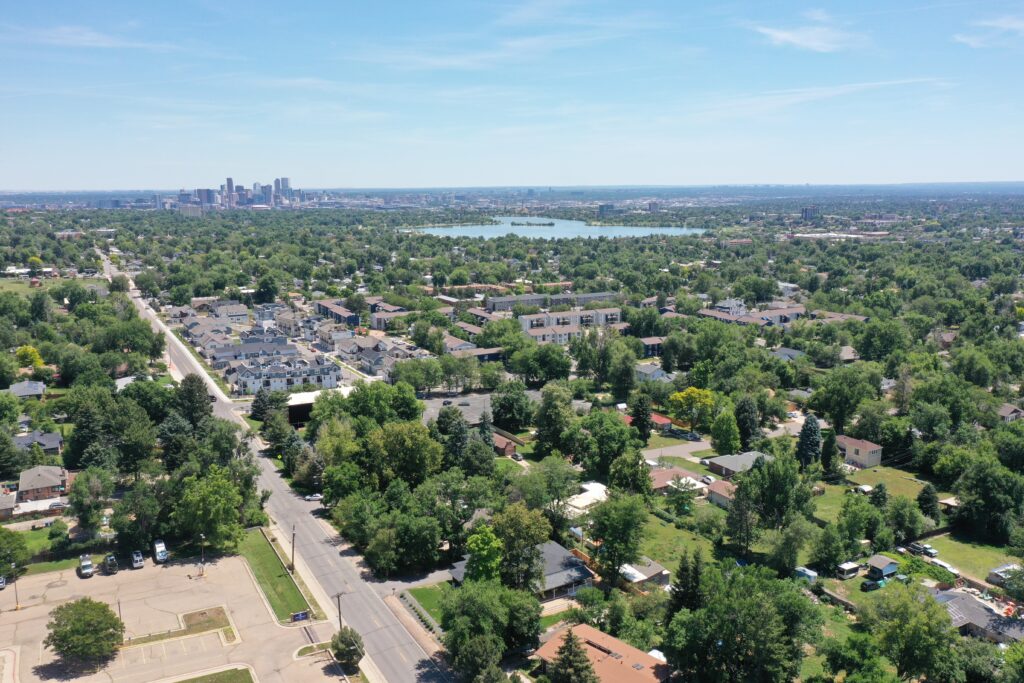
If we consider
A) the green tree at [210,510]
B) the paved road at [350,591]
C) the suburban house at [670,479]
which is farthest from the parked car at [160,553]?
the suburban house at [670,479]

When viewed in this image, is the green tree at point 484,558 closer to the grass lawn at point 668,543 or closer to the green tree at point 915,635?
the grass lawn at point 668,543

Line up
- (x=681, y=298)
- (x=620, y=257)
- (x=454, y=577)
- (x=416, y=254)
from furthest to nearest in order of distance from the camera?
(x=416, y=254) < (x=620, y=257) < (x=681, y=298) < (x=454, y=577)

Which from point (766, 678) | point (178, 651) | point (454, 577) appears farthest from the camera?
point (454, 577)

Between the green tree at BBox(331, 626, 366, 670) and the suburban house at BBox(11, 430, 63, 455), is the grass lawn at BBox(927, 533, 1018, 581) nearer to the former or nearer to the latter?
the green tree at BBox(331, 626, 366, 670)

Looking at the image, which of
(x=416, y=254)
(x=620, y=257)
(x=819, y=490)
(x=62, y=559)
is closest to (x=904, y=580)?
(x=819, y=490)

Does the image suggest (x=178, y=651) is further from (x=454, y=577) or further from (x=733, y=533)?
(x=733, y=533)

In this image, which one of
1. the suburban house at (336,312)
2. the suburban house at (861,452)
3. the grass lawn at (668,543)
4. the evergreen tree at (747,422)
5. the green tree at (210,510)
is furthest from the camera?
the suburban house at (336,312)

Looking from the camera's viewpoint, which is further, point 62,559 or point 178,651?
point 62,559

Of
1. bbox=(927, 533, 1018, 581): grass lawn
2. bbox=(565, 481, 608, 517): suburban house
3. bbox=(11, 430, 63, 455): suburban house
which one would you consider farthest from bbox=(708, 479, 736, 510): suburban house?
bbox=(11, 430, 63, 455): suburban house
